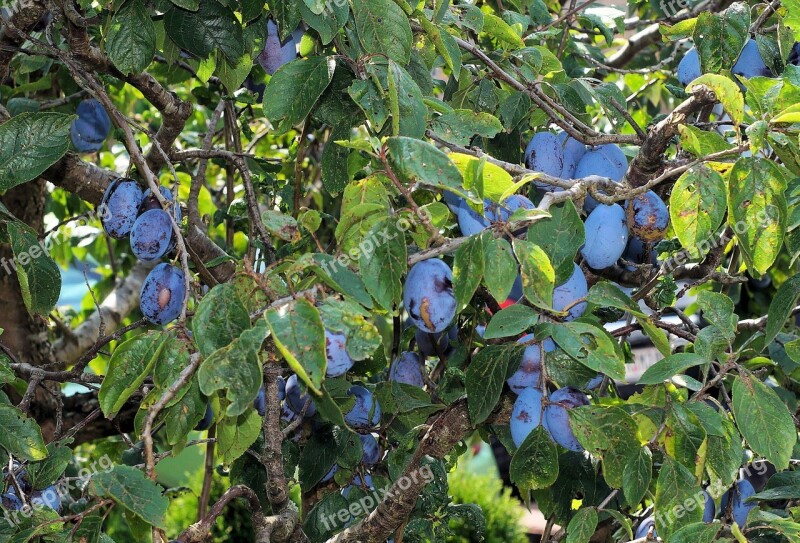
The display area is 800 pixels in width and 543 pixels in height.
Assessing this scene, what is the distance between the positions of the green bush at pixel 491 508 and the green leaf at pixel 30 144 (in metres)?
2.96

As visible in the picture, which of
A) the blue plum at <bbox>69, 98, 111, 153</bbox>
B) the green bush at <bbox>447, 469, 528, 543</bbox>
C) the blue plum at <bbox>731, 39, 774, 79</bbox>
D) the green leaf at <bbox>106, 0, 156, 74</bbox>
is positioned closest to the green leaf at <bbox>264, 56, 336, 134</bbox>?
the green leaf at <bbox>106, 0, 156, 74</bbox>

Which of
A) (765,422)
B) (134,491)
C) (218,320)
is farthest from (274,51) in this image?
(765,422)

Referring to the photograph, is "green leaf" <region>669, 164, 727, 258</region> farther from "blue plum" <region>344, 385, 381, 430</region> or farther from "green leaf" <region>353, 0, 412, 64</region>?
"blue plum" <region>344, 385, 381, 430</region>

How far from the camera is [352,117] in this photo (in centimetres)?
146

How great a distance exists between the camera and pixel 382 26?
1229 mm

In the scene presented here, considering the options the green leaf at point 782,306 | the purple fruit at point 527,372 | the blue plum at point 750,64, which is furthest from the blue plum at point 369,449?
the blue plum at point 750,64

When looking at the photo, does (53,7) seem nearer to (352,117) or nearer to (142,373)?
(352,117)

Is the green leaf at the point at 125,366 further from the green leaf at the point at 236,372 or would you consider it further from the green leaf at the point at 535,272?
the green leaf at the point at 535,272

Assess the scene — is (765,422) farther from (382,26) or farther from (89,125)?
(89,125)

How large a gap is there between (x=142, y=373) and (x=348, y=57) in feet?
1.92

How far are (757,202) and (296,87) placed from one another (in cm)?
65

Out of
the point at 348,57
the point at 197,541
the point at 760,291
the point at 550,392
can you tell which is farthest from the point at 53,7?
the point at 760,291

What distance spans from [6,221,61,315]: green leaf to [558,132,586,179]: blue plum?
0.83 metres

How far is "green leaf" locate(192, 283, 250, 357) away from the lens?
94 cm
